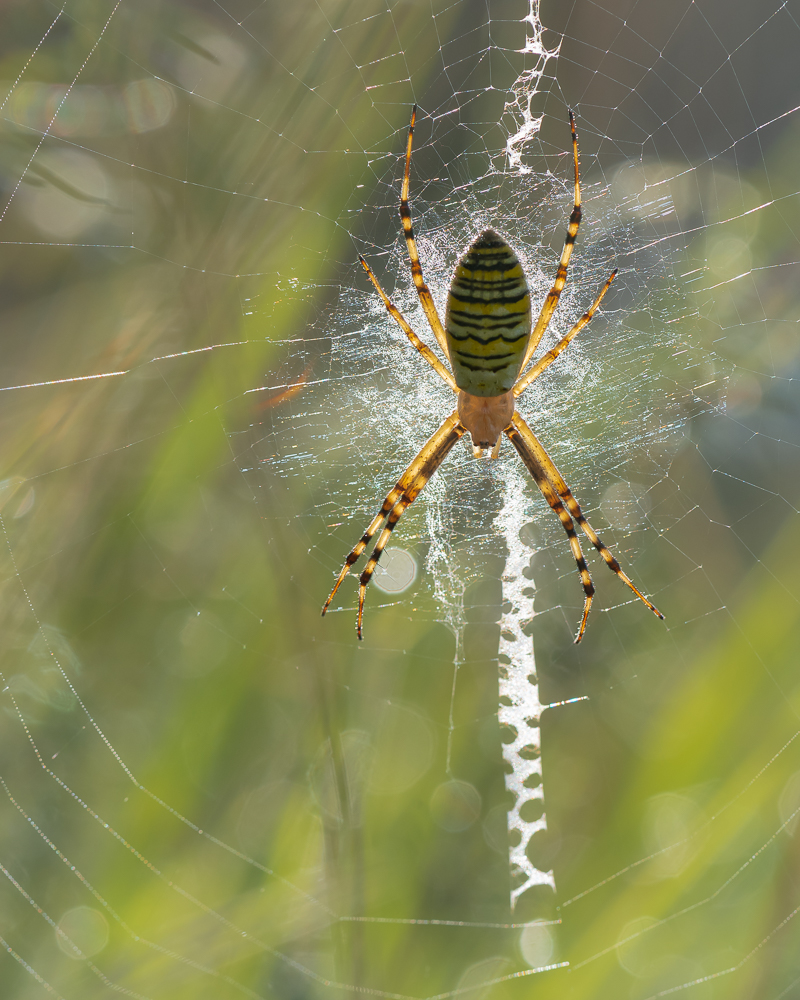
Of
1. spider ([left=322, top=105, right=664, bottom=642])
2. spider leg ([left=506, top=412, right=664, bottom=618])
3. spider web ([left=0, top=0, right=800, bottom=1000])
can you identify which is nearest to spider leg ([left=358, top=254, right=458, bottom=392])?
spider ([left=322, top=105, right=664, bottom=642])

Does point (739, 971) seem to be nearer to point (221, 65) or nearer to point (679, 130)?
point (679, 130)

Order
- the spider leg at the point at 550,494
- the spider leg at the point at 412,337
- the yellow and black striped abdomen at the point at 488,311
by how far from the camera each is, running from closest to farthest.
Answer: the yellow and black striped abdomen at the point at 488,311, the spider leg at the point at 412,337, the spider leg at the point at 550,494

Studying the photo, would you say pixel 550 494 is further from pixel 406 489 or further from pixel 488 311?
pixel 488 311

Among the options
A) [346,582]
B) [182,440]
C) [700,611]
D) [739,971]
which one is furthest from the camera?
[346,582]

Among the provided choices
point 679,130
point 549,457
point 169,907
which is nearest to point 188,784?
point 169,907

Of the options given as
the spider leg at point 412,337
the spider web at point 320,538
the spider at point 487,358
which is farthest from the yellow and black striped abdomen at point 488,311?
the spider web at point 320,538

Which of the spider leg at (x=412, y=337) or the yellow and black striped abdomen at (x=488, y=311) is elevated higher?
the spider leg at (x=412, y=337)

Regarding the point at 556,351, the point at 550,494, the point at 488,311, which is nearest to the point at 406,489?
the point at 550,494

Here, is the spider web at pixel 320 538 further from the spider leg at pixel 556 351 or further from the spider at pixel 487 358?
the spider leg at pixel 556 351
